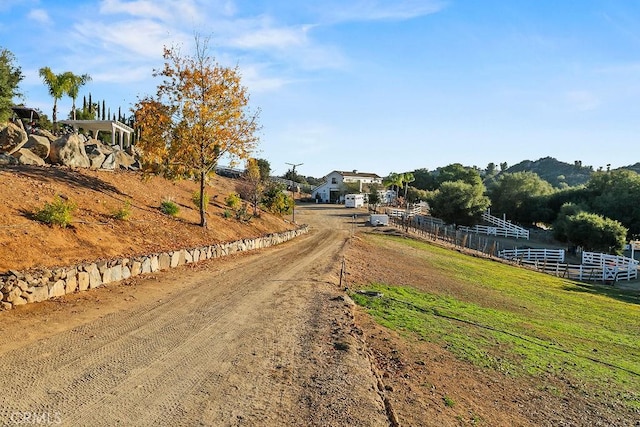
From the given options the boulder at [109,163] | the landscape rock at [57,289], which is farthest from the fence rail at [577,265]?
the landscape rock at [57,289]

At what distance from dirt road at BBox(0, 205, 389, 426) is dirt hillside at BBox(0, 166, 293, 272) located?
2358 mm

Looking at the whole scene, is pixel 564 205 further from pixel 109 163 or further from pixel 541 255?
pixel 109 163

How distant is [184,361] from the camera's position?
27.5 ft

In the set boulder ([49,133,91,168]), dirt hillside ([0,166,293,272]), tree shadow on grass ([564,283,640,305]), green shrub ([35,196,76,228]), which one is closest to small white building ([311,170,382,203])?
tree shadow on grass ([564,283,640,305])

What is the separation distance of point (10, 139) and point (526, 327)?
90.2 ft

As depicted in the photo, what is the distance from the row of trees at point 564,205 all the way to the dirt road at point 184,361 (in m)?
45.6

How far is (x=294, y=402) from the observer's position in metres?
7.09

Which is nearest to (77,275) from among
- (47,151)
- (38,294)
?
(38,294)

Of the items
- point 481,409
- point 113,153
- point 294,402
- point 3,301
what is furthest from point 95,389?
point 113,153

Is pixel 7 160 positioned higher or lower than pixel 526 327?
higher

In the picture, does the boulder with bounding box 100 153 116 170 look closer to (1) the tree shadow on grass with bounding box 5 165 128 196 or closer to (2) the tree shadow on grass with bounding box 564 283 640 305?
(1) the tree shadow on grass with bounding box 5 165 128 196

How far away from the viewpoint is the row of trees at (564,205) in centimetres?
4847

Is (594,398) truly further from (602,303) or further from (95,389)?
(602,303)

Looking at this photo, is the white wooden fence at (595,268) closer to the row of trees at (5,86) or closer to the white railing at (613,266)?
the white railing at (613,266)
